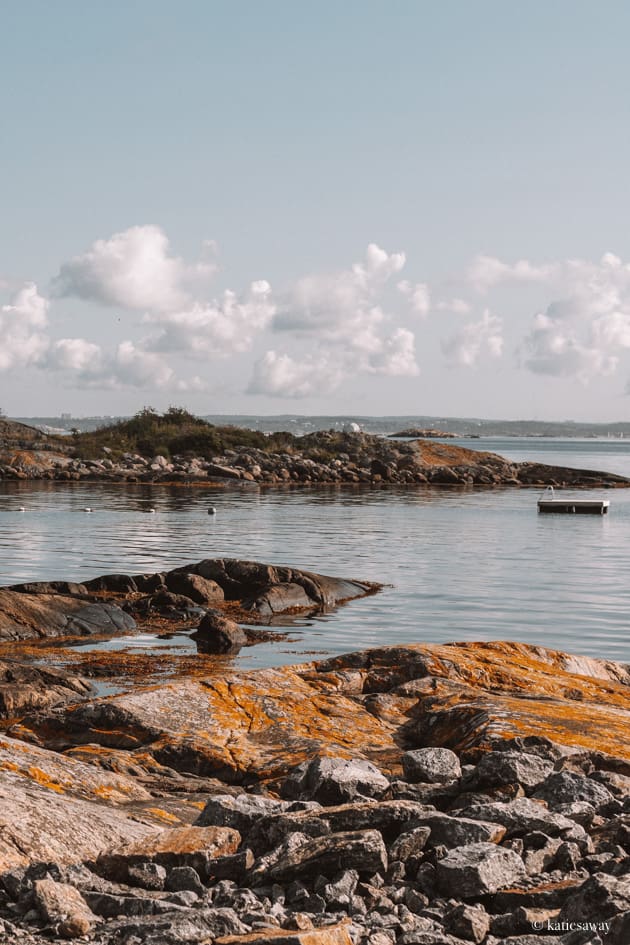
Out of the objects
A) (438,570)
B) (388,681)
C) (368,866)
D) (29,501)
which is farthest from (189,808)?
(29,501)

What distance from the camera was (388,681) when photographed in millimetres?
12133

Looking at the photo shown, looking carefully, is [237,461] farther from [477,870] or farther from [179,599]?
[477,870]

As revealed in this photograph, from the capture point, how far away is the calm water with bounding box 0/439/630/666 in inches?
867

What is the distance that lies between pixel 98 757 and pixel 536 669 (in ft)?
21.5

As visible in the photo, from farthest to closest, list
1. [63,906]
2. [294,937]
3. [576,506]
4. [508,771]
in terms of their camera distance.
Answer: [576,506] → [508,771] → [63,906] → [294,937]

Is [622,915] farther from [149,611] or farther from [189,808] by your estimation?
[149,611]

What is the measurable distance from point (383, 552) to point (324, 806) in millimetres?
29686

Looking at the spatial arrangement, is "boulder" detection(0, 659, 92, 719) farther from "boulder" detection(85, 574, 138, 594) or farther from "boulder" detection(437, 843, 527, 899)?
"boulder" detection(85, 574, 138, 594)

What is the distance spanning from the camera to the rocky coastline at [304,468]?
76.9 meters

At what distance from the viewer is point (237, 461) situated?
85.1 metres

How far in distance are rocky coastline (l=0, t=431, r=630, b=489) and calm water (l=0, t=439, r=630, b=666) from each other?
1041cm

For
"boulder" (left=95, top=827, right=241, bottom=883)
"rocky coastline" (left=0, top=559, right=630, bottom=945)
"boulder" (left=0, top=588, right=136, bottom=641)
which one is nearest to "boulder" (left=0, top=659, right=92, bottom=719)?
"rocky coastline" (left=0, top=559, right=630, bottom=945)

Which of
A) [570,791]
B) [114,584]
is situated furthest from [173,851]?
[114,584]

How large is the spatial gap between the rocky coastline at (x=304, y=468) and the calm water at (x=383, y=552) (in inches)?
410
